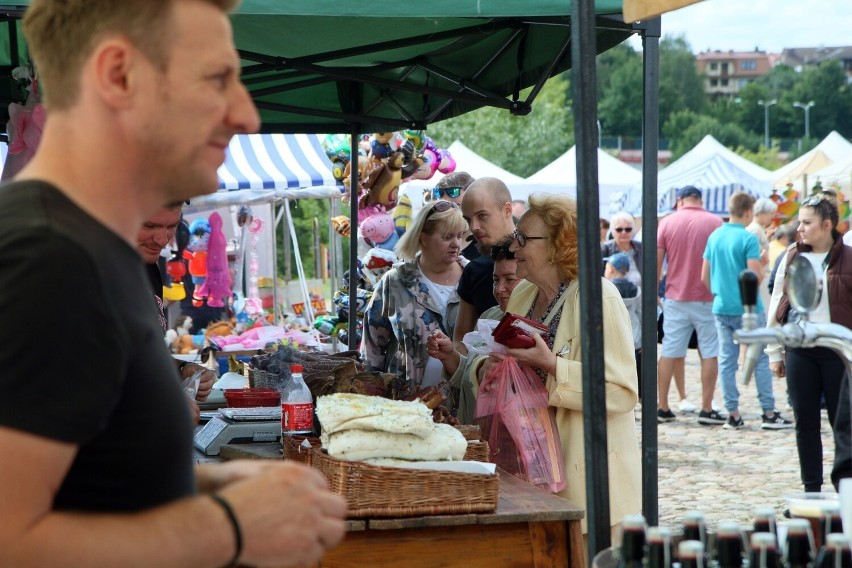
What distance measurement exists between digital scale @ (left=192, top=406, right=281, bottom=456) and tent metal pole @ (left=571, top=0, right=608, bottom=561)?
1.77 meters

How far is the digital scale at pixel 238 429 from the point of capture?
3.61 m

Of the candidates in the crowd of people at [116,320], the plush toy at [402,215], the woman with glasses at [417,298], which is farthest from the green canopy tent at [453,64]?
the plush toy at [402,215]

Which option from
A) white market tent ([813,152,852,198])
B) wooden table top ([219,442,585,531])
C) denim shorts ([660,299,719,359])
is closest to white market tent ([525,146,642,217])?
white market tent ([813,152,852,198])

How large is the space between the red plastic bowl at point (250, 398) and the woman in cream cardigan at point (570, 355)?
2.87 ft

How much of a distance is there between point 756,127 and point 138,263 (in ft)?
379

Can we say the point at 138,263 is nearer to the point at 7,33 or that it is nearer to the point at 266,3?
the point at 266,3

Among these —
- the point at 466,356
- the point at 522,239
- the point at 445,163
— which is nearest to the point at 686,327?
the point at 445,163

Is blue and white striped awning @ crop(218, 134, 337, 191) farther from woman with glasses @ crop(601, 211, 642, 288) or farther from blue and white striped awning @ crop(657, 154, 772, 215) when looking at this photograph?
blue and white striped awning @ crop(657, 154, 772, 215)

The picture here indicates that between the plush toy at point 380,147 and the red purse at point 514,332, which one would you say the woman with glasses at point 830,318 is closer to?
the red purse at point 514,332

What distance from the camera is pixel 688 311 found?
392 inches

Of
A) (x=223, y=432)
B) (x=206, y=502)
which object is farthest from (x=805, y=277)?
(x=223, y=432)

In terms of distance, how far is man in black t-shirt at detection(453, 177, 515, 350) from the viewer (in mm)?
5223

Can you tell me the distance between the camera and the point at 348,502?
2691mm

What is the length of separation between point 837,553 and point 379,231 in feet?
21.9
